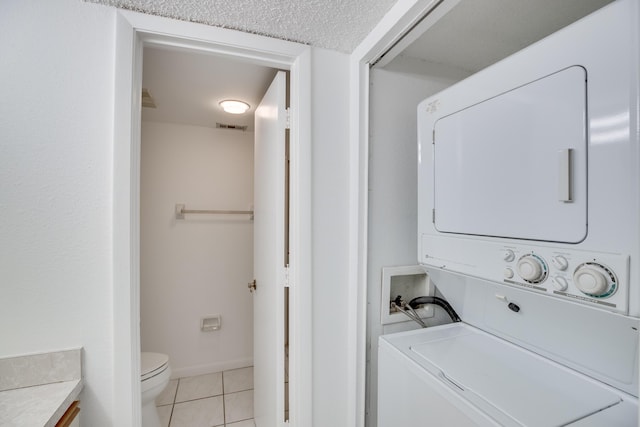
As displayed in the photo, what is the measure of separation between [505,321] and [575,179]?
0.81 m

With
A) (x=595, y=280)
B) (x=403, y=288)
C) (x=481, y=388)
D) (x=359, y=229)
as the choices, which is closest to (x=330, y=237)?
(x=359, y=229)

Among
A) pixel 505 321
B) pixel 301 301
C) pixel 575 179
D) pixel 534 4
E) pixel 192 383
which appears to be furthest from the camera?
pixel 192 383

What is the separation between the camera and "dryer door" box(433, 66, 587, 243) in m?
0.72

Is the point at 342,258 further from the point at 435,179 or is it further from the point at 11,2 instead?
the point at 11,2

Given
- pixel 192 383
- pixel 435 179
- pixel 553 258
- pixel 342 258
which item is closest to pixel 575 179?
pixel 553 258

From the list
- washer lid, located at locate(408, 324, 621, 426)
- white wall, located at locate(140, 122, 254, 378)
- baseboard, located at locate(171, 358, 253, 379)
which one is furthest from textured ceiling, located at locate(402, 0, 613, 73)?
baseboard, located at locate(171, 358, 253, 379)

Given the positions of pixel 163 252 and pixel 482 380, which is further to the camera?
pixel 163 252

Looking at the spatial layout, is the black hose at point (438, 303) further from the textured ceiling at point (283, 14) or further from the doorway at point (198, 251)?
the doorway at point (198, 251)

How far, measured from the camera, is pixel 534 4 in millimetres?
1135

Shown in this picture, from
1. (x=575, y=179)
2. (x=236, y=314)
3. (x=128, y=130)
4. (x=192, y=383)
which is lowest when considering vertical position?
(x=192, y=383)

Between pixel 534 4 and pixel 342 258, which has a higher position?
pixel 534 4

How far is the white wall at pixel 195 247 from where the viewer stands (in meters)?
2.70

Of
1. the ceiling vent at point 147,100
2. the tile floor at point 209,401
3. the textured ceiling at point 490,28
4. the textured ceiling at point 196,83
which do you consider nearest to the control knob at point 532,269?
the textured ceiling at point 490,28

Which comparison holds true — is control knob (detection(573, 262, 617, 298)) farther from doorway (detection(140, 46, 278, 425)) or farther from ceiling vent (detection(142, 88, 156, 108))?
ceiling vent (detection(142, 88, 156, 108))
